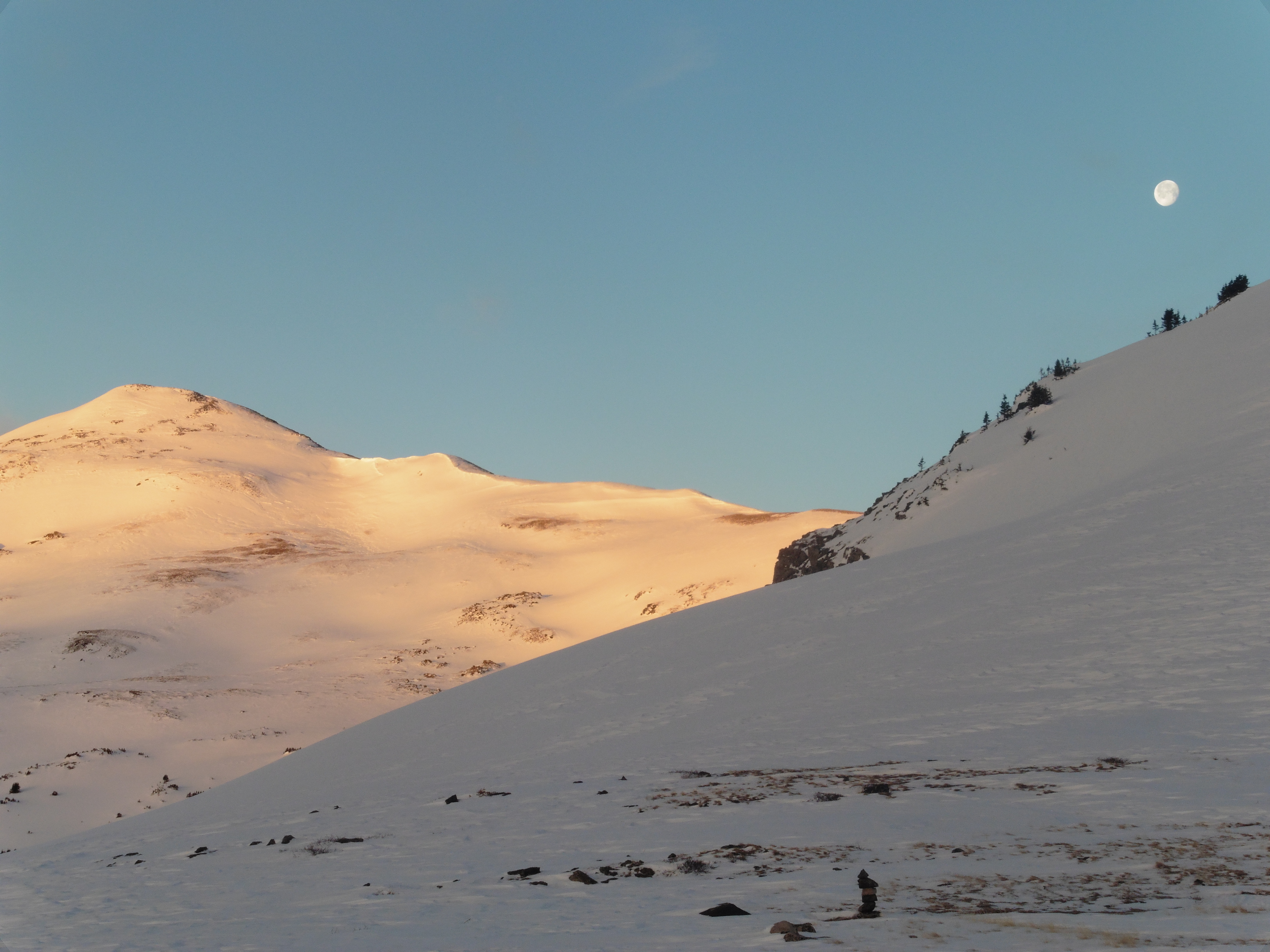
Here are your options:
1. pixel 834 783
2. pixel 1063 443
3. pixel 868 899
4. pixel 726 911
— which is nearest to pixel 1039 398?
pixel 1063 443

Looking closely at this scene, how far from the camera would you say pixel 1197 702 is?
34.5 ft

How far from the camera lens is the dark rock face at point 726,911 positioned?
252 inches

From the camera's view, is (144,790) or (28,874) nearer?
(28,874)

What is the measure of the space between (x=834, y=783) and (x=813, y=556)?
22.4m

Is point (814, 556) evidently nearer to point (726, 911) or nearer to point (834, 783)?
point (834, 783)

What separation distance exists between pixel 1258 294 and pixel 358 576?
45627 mm

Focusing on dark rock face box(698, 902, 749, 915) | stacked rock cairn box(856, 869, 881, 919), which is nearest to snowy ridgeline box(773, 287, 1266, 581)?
stacked rock cairn box(856, 869, 881, 919)

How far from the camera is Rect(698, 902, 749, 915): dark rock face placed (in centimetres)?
639

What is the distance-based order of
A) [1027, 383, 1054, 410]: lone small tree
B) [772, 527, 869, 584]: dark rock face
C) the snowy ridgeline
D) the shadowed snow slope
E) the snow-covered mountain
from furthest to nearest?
1. [1027, 383, 1054, 410]: lone small tree
2. [772, 527, 869, 584]: dark rock face
3. the snow-covered mountain
4. the snowy ridgeline
5. the shadowed snow slope

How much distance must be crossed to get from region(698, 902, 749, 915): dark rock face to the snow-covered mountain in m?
20.8

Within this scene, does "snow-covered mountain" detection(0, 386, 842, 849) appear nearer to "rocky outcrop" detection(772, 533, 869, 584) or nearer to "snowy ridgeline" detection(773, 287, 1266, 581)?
"rocky outcrop" detection(772, 533, 869, 584)

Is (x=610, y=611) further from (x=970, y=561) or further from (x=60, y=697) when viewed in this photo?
(x=970, y=561)

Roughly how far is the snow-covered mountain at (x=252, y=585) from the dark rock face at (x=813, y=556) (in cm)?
1220

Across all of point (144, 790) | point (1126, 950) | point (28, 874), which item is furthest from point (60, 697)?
point (1126, 950)
